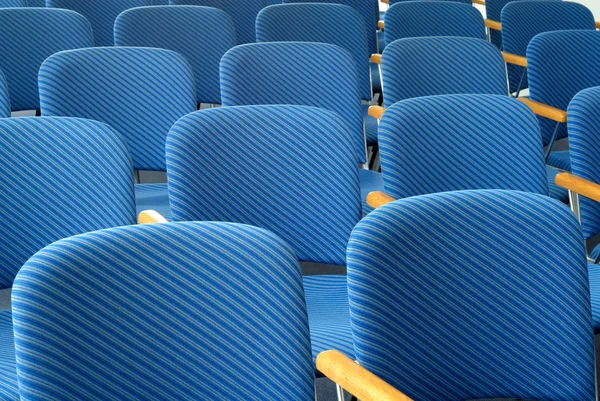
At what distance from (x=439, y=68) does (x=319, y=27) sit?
87 cm

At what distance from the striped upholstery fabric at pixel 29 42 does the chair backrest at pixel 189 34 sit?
21 centimetres

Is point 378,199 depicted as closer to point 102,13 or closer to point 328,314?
point 328,314

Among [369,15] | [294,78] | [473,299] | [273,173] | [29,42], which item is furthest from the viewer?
[369,15]

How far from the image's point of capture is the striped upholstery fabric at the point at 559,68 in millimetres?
3832

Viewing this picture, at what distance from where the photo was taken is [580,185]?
2.67m

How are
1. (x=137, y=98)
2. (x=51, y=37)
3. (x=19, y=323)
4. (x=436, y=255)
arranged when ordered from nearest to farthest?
(x=19, y=323), (x=436, y=255), (x=137, y=98), (x=51, y=37)

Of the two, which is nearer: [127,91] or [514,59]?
[127,91]

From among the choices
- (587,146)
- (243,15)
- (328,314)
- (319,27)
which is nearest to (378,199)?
(328,314)

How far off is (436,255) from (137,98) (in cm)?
163

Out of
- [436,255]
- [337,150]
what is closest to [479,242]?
[436,255]

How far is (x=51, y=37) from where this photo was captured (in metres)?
3.79

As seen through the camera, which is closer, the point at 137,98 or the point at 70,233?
the point at 70,233

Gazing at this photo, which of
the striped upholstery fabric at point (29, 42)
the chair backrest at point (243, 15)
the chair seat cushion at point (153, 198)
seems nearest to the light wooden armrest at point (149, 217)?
the chair seat cushion at point (153, 198)

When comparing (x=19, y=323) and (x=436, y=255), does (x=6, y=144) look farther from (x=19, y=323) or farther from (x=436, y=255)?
(x=436, y=255)
